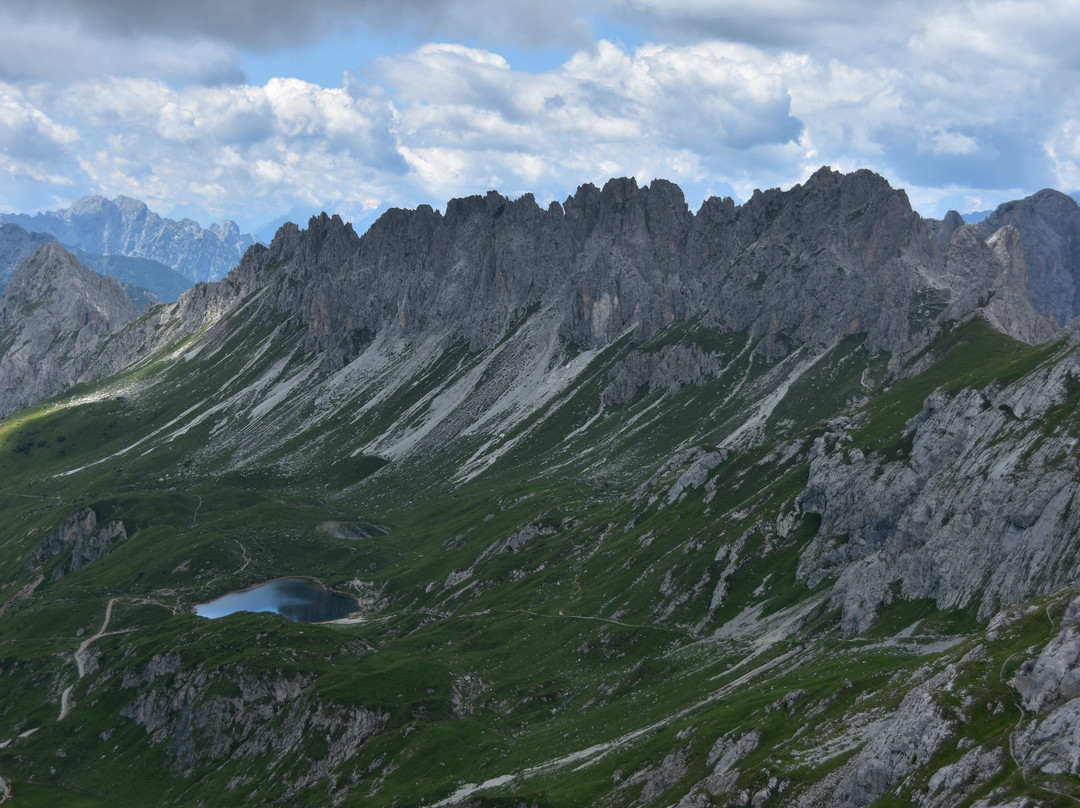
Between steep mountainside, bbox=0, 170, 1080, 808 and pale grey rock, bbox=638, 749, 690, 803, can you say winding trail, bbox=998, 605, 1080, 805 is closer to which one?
steep mountainside, bbox=0, 170, 1080, 808

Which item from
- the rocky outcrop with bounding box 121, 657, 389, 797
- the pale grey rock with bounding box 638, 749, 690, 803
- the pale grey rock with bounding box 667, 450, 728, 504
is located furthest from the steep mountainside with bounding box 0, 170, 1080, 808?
the pale grey rock with bounding box 667, 450, 728, 504

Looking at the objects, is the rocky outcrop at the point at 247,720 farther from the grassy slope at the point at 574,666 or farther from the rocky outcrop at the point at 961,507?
the rocky outcrop at the point at 961,507

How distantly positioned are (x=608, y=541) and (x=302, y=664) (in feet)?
200

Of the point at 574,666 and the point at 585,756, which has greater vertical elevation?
the point at 574,666

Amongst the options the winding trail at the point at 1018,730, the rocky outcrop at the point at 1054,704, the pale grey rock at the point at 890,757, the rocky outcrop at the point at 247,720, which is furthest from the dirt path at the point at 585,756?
the rocky outcrop at the point at 1054,704

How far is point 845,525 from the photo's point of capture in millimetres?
126562

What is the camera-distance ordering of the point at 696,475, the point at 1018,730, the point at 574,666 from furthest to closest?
the point at 696,475
the point at 574,666
the point at 1018,730

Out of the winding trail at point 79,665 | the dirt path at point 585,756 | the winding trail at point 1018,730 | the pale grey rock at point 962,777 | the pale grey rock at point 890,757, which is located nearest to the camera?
the winding trail at point 1018,730

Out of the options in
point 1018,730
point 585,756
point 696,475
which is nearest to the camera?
point 1018,730

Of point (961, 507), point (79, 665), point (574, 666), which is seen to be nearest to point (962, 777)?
point (961, 507)

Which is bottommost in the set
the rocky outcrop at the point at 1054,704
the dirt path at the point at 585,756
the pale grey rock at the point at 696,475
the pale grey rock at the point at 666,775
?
the dirt path at the point at 585,756

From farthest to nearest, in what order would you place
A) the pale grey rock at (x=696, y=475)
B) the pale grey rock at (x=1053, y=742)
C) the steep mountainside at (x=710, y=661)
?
the pale grey rock at (x=696, y=475) < the steep mountainside at (x=710, y=661) < the pale grey rock at (x=1053, y=742)

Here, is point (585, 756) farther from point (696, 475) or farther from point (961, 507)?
point (696, 475)

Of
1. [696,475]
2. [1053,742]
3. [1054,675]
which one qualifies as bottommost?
[1053,742]
